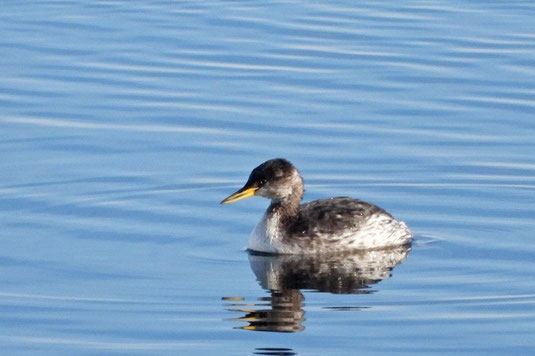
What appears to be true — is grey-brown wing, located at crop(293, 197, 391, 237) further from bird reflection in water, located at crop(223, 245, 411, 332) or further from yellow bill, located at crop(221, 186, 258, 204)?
yellow bill, located at crop(221, 186, 258, 204)

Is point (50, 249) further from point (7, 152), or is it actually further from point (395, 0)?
point (395, 0)

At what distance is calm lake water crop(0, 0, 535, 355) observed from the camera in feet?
41.5

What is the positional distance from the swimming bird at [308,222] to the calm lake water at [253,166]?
0.64 feet

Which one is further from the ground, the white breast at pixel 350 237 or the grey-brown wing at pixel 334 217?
the grey-brown wing at pixel 334 217

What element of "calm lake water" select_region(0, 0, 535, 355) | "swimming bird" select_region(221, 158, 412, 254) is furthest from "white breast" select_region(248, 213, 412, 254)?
"calm lake water" select_region(0, 0, 535, 355)

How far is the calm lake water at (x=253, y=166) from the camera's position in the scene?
12664 mm

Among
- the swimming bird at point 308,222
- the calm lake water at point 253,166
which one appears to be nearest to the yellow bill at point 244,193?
the swimming bird at point 308,222

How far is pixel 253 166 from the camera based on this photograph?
1744 cm

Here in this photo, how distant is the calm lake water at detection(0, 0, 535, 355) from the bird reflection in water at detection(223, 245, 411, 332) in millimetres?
35

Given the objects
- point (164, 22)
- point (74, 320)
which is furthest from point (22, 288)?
point (164, 22)

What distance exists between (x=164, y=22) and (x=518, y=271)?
41.3ft

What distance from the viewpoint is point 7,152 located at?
18109mm

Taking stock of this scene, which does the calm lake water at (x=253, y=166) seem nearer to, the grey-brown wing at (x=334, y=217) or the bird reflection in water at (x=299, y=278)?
the bird reflection in water at (x=299, y=278)

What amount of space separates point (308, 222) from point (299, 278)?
1.27m
